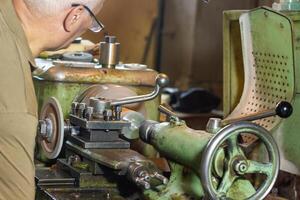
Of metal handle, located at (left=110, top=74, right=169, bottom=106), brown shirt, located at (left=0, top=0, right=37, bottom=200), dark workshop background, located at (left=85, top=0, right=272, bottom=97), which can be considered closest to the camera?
brown shirt, located at (left=0, top=0, right=37, bottom=200)

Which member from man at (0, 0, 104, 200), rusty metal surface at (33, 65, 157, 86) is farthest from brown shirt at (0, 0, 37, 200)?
rusty metal surface at (33, 65, 157, 86)

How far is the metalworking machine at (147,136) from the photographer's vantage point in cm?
117

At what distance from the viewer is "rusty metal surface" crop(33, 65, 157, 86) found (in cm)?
172

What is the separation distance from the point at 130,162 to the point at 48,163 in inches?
16.5

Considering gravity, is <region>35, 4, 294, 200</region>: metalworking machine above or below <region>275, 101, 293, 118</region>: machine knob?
below

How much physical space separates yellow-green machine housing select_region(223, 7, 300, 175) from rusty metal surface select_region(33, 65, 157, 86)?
0.26 m

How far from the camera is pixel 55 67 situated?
173 centimetres

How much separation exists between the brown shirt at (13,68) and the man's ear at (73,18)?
129 millimetres

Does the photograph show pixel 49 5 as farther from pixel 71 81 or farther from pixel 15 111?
pixel 71 81

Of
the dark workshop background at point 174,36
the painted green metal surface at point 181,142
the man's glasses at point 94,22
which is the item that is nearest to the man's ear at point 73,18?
the man's glasses at point 94,22

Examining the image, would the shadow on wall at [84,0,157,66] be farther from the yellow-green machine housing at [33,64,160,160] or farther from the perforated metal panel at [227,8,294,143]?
the perforated metal panel at [227,8,294,143]

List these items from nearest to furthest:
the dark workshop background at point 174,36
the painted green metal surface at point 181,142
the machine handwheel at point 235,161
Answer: the machine handwheel at point 235,161 → the painted green metal surface at point 181,142 → the dark workshop background at point 174,36

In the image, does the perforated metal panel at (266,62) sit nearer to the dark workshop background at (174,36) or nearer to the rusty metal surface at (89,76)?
the rusty metal surface at (89,76)

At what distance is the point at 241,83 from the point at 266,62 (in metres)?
0.18
